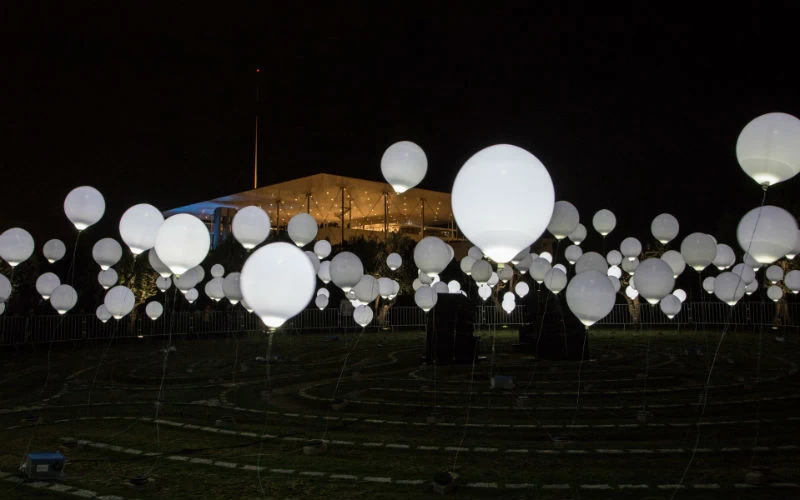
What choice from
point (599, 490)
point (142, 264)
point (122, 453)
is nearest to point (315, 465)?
point (122, 453)

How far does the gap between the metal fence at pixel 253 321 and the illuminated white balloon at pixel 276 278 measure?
14.4 m

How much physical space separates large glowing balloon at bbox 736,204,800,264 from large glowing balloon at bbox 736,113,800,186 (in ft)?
4.03

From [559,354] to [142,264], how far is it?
2274cm

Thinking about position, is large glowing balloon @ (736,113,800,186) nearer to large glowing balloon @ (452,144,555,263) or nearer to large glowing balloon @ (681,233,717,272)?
large glowing balloon @ (452,144,555,263)

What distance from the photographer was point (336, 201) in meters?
44.6

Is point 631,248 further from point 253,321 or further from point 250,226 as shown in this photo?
point 253,321

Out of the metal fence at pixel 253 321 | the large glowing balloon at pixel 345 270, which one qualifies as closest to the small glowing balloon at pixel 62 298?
the metal fence at pixel 253 321

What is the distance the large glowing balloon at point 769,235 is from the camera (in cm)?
848

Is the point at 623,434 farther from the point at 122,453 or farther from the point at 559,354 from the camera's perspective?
the point at 559,354

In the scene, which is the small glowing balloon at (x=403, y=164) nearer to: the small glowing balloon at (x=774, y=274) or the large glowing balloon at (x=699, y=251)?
the large glowing balloon at (x=699, y=251)

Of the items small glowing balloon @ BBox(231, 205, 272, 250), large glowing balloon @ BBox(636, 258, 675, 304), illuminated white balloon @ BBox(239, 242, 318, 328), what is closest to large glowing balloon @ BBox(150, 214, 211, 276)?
small glowing balloon @ BBox(231, 205, 272, 250)

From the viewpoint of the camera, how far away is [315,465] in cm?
783

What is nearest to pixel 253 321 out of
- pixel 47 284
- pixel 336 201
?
pixel 336 201

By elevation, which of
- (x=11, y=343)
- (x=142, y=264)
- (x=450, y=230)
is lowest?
(x=11, y=343)
